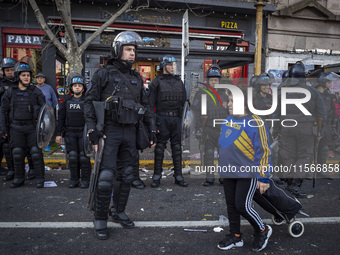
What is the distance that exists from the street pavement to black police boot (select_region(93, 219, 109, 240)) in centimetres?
6

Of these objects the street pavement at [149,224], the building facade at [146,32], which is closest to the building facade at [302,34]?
the building facade at [146,32]

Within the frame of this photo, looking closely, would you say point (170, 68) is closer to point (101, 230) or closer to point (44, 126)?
point (44, 126)

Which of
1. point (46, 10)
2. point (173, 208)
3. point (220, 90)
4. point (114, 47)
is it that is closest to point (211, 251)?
point (173, 208)

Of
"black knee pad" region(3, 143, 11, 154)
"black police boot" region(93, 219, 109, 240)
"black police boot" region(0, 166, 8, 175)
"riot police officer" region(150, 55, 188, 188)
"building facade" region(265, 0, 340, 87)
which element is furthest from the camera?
"building facade" region(265, 0, 340, 87)

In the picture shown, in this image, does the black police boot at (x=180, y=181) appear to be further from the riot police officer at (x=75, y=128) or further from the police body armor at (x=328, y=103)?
the police body armor at (x=328, y=103)

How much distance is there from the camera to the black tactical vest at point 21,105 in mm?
5441

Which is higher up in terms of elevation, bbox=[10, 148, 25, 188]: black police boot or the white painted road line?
bbox=[10, 148, 25, 188]: black police boot

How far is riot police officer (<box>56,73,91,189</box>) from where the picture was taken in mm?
5496

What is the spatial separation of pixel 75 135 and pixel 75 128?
13 cm

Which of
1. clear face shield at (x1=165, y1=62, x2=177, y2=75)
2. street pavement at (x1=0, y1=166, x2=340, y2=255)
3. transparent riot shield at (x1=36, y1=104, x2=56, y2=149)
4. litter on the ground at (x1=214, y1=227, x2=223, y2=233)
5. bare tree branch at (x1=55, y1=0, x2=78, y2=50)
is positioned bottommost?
street pavement at (x1=0, y1=166, x2=340, y2=255)

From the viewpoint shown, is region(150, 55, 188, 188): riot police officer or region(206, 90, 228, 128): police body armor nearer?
region(150, 55, 188, 188): riot police officer

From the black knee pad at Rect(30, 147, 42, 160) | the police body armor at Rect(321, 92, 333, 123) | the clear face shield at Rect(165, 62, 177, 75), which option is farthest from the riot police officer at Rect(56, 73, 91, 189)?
the police body armor at Rect(321, 92, 333, 123)

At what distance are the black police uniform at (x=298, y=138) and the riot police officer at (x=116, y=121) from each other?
2.64 metres

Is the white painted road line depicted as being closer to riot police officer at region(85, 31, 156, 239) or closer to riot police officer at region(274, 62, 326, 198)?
riot police officer at region(85, 31, 156, 239)
